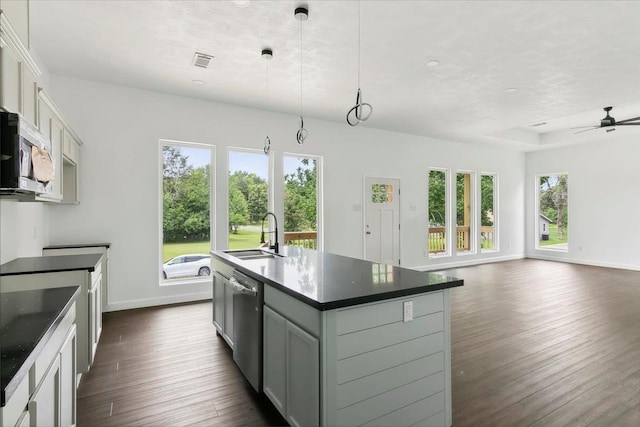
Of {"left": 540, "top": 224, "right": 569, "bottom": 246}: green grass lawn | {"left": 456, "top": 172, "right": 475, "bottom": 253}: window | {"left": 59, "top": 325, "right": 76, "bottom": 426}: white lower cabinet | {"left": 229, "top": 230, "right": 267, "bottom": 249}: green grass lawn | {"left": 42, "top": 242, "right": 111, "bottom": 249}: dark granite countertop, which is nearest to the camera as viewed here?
{"left": 59, "top": 325, "right": 76, "bottom": 426}: white lower cabinet

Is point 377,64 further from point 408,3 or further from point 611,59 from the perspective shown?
point 611,59

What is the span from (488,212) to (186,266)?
7.69 metres

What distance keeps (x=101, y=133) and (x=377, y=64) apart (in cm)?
375

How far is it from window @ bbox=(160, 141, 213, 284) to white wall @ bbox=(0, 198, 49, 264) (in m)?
1.40

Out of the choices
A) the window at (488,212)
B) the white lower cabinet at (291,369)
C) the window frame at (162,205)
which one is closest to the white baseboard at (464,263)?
the window at (488,212)

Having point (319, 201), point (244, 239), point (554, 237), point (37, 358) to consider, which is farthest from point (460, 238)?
point (37, 358)

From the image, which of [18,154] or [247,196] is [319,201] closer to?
[247,196]

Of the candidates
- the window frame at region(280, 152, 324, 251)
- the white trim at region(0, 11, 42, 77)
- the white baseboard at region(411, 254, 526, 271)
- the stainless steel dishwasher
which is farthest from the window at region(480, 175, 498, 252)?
the white trim at region(0, 11, 42, 77)

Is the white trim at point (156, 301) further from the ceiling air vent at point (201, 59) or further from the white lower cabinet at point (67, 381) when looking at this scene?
the ceiling air vent at point (201, 59)

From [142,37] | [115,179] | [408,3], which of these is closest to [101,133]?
[115,179]

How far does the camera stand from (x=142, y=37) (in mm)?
3320

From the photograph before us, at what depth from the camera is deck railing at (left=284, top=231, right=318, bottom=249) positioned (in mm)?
6055

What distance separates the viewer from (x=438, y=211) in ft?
27.1

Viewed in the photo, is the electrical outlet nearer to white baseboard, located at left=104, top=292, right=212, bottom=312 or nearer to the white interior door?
white baseboard, located at left=104, top=292, right=212, bottom=312
